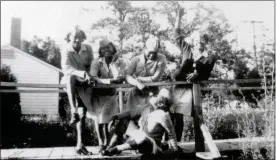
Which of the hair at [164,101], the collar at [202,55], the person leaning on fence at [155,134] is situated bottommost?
the person leaning on fence at [155,134]

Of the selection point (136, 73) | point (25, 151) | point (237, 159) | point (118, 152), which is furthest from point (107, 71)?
point (237, 159)

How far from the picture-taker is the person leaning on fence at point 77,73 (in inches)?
175

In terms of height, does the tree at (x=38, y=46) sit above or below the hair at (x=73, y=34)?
above

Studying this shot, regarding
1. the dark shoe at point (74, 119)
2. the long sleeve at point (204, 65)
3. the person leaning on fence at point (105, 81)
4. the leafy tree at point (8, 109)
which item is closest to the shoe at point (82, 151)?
the person leaning on fence at point (105, 81)

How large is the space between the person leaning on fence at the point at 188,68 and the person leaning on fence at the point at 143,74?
13.9 inches

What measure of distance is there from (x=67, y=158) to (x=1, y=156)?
1.02m

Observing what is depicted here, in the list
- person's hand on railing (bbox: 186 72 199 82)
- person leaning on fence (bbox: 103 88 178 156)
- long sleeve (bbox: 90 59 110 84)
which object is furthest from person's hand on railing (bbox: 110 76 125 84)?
person's hand on railing (bbox: 186 72 199 82)

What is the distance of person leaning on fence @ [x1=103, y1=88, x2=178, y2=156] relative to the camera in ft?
13.7

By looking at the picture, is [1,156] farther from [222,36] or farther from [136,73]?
[222,36]

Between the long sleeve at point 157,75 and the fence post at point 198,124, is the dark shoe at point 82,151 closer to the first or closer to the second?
the long sleeve at point 157,75

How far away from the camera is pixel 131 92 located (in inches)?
192

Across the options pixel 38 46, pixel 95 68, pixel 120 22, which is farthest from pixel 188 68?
pixel 38 46

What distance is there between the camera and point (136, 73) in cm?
497

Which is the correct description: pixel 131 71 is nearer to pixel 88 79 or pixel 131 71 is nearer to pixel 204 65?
pixel 88 79
